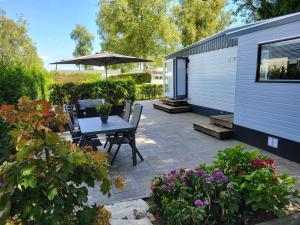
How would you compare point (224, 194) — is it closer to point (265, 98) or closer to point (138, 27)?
point (265, 98)

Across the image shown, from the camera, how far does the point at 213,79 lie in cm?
831

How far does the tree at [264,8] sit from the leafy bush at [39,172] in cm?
1201

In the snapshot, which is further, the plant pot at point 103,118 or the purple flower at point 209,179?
the plant pot at point 103,118

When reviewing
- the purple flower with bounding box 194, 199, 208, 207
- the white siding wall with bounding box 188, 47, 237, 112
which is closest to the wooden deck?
the white siding wall with bounding box 188, 47, 237, 112

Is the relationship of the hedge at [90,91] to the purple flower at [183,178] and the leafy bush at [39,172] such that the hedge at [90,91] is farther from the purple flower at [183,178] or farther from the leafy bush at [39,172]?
the leafy bush at [39,172]

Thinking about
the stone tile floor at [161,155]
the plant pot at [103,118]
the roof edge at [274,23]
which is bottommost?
the stone tile floor at [161,155]

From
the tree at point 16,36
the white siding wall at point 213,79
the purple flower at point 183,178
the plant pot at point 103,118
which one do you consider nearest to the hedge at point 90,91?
the white siding wall at point 213,79

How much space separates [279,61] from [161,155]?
9.34 ft

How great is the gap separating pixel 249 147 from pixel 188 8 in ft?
55.5

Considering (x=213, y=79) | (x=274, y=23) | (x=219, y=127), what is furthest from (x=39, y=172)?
(x=213, y=79)

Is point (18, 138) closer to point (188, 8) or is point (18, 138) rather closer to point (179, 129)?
point (179, 129)

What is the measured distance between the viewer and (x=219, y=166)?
A: 2.67 meters

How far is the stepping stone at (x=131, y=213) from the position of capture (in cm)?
234

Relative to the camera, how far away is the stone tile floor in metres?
3.24
